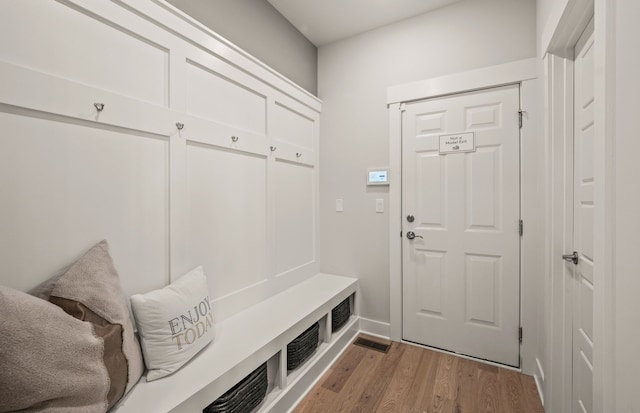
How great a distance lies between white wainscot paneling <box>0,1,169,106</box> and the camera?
1.00 m

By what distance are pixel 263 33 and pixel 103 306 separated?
217cm

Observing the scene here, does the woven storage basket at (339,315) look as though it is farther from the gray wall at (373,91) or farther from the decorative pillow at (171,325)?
the decorative pillow at (171,325)

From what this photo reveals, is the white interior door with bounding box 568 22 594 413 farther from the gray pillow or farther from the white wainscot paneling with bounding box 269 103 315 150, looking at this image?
the gray pillow

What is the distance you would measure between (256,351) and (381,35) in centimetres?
273

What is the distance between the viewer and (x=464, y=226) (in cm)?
222

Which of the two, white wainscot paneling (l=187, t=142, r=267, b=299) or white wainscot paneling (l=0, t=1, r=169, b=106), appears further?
white wainscot paneling (l=187, t=142, r=267, b=299)

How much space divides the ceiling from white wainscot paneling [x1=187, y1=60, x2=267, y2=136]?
0.92m

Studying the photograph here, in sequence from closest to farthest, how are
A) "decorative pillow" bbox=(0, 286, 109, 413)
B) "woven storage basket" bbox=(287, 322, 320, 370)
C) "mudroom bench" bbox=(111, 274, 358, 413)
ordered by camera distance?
"decorative pillow" bbox=(0, 286, 109, 413)
"mudroom bench" bbox=(111, 274, 358, 413)
"woven storage basket" bbox=(287, 322, 320, 370)

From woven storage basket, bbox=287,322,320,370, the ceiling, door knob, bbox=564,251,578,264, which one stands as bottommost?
woven storage basket, bbox=287,322,320,370

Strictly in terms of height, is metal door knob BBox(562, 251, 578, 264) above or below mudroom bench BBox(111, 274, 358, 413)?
above

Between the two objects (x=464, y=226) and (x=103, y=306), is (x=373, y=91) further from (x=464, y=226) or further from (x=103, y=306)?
(x=103, y=306)

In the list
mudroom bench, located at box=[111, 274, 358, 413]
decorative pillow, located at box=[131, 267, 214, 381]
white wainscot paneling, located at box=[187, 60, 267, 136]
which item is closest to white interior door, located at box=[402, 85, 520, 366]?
mudroom bench, located at box=[111, 274, 358, 413]

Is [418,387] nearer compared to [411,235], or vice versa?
[418,387]

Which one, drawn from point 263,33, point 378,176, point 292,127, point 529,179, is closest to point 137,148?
point 292,127
